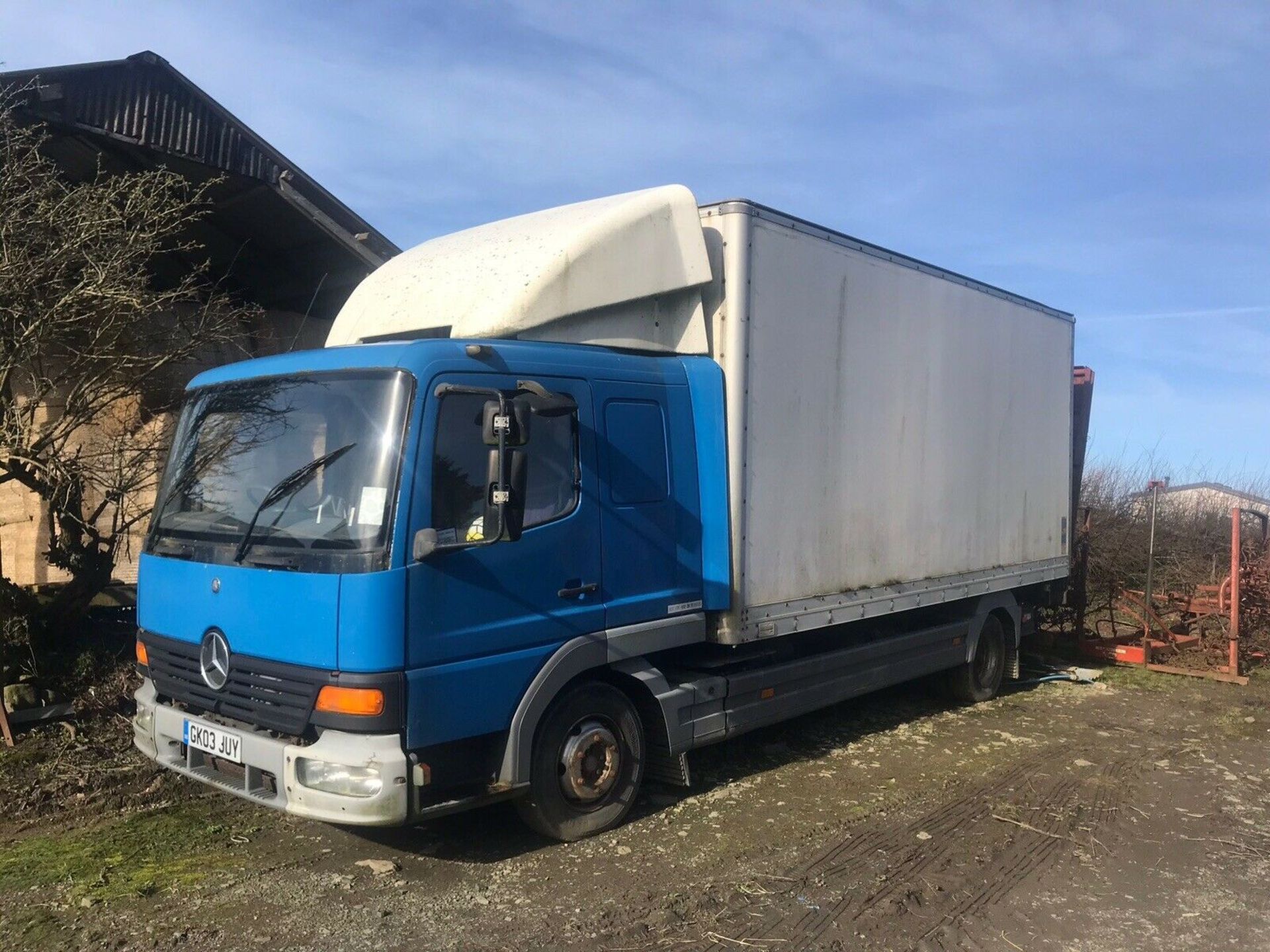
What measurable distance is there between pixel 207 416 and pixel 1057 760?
227 inches

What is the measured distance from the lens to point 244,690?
4.41 meters

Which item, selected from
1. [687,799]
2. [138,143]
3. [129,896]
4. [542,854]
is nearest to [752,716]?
[687,799]

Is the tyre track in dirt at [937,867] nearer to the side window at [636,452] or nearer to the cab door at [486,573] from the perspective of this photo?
the cab door at [486,573]

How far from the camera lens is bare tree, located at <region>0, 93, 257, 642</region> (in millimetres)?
6215

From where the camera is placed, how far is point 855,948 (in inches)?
158

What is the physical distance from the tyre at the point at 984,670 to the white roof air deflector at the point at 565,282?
4.35 meters

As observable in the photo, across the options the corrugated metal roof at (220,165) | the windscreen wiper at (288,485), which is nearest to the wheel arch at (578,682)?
the windscreen wiper at (288,485)

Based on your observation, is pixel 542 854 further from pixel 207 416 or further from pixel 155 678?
pixel 207 416

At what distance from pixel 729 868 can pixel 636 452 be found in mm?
2068

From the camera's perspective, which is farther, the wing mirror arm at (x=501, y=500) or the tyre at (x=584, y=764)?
the tyre at (x=584, y=764)

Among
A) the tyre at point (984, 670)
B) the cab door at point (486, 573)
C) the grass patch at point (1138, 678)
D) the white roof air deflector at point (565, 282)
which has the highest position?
the white roof air deflector at point (565, 282)

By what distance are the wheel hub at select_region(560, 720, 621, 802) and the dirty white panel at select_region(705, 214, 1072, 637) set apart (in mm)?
1111

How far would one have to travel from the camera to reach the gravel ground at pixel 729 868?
410 cm

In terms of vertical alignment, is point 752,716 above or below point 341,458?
below
